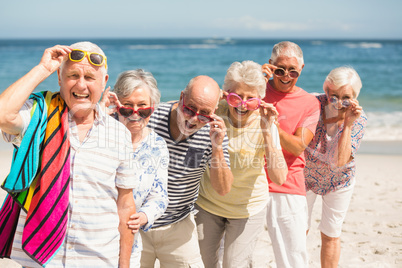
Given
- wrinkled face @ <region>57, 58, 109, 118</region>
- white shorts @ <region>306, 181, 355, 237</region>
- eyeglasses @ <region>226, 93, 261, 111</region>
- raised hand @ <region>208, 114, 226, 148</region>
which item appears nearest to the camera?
wrinkled face @ <region>57, 58, 109, 118</region>

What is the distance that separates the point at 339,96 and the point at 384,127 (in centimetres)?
969

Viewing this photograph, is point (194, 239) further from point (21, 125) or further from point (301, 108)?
point (21, 125)

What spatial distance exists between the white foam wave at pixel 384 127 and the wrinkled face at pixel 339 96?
322 inches

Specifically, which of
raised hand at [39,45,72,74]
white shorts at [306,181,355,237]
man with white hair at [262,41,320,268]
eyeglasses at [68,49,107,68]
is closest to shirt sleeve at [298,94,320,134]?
man with white hair at [262,41,320,268]

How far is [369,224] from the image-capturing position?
19.2ft

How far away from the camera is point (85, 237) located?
2.16 metres

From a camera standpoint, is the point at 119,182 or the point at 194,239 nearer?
the point at 119,182

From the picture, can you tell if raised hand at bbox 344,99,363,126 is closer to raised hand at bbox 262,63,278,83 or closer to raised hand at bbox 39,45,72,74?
raised hand at bbox 262,63,278,83

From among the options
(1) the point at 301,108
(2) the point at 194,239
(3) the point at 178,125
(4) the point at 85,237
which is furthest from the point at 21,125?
(1) the point at 301,108

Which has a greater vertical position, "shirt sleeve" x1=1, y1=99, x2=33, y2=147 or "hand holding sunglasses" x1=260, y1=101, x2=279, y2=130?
"shirt sleeve" x1=1, y1=99, x2=33, y2=147

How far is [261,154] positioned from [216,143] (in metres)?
0.55

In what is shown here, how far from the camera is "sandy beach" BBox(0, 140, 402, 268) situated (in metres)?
4.86

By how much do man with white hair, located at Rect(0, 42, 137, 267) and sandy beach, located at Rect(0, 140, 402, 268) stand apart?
2.91 m

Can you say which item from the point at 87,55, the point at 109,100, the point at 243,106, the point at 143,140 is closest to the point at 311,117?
the point at 243,106
